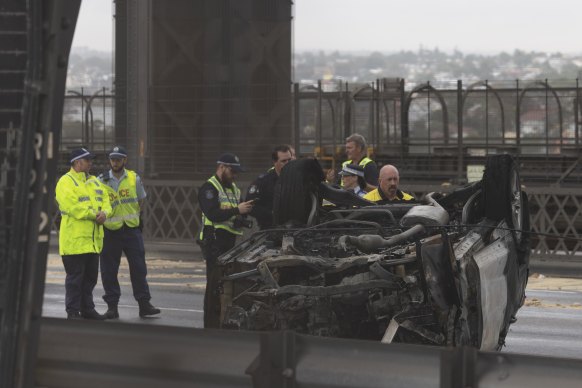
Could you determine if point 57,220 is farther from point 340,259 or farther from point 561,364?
point 561,364

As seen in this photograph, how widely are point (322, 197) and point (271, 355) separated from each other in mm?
4875

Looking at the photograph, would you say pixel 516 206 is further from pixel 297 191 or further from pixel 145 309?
pixel 145 309

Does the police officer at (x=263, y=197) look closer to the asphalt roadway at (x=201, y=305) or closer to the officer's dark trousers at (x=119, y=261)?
the asphalt roadway at (x=201, y=305)

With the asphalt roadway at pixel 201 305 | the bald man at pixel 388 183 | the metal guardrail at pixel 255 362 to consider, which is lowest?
the asphalt roadway at pixel 201 305

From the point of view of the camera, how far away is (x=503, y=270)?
29.8ft

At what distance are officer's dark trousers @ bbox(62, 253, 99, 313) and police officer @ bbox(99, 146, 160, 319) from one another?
0.49 meters

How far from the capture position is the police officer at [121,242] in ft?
48.0

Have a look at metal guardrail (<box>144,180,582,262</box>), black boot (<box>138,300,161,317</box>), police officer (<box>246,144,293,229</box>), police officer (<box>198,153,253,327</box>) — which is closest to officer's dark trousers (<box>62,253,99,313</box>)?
black boot (<box>138,300,161,317</box>)

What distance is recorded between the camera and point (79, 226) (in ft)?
45.1

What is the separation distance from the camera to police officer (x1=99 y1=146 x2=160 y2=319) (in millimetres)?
14641

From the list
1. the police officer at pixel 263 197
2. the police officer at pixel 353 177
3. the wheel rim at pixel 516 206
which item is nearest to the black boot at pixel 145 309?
the police officer at pixel 263 197

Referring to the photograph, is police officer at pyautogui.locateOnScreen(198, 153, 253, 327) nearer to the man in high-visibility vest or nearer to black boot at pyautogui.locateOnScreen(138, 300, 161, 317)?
black boot at pyautogui.locateOnScreen(138, 300, 161, 317)

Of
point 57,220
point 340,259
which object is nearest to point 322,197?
point 340,259

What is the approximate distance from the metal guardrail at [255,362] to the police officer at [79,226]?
27.5ft
